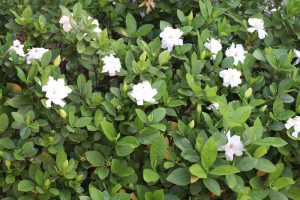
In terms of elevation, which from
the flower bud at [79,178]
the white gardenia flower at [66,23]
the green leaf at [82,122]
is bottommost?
the flower bud at [79,178]

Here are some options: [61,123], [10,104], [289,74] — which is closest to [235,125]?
[289,74]

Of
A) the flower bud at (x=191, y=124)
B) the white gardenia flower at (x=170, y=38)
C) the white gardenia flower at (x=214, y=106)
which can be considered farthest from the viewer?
the white gardenia flower at (x=170, y=38)

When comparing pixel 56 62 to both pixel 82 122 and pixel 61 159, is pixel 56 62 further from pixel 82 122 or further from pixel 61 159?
pixel 61 159

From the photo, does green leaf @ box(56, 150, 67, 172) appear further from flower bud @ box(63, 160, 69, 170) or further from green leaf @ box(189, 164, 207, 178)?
green leaf @ box(189, 164, 207, 178)

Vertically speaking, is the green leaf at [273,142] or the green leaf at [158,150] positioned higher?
the green leaf at [273,142]

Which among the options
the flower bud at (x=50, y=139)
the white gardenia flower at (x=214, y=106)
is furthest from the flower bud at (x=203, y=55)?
the flower bud at (x=50, y=139)

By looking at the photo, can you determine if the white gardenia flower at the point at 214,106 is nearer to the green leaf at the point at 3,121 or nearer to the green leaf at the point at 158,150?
the green leaf at the point at 158,150
